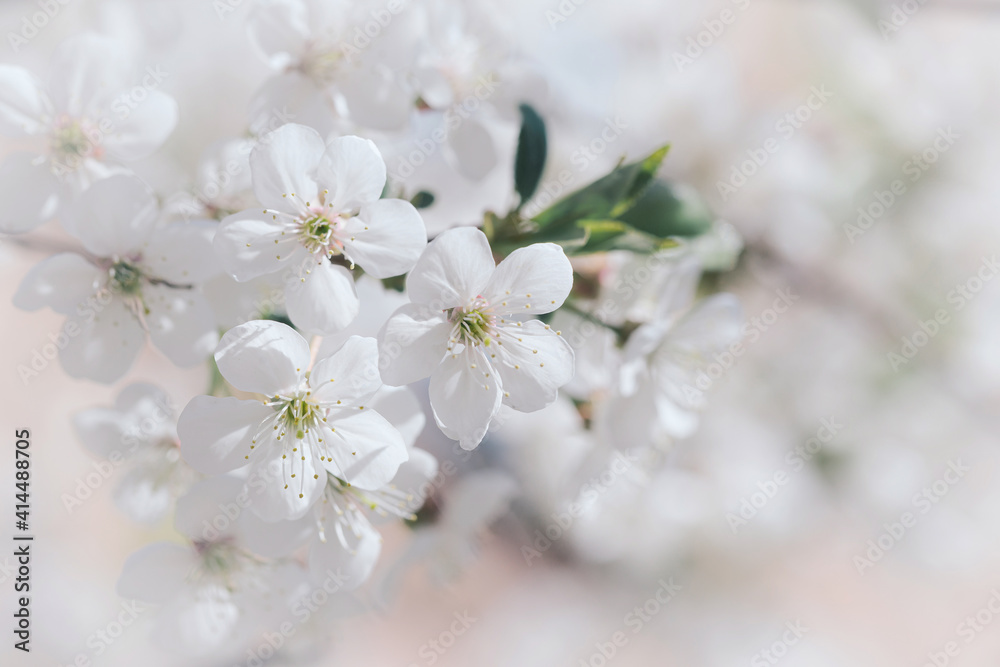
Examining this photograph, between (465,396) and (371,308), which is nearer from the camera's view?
(465,396)

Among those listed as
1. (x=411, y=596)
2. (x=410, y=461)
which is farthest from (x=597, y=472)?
(x=411, y=596)

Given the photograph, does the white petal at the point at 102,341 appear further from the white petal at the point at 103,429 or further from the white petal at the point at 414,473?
the white petal at the point at 414,473

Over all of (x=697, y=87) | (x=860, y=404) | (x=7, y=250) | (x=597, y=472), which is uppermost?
(x=697, y=87)

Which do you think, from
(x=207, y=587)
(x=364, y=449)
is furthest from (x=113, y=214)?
(x=207, y=587)

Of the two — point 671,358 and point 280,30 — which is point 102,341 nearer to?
point 280,30

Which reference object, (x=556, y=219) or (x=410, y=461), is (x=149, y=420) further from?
(x=556, y=219)

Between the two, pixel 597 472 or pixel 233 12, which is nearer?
pixel 597 472
